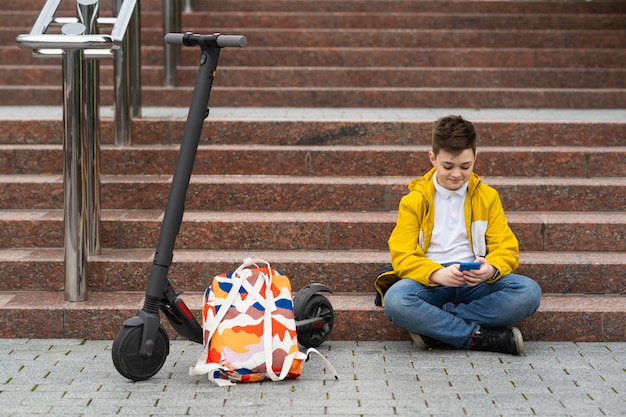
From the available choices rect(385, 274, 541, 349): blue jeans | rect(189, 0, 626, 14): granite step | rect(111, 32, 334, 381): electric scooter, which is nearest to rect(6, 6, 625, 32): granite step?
rect(189, 0, 626, 14): granite step

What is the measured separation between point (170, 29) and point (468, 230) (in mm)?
4314

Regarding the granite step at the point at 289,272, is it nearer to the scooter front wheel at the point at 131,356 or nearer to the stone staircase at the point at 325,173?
the stone staircase at the point at 325,173

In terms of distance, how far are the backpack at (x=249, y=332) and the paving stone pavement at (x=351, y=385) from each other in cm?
6

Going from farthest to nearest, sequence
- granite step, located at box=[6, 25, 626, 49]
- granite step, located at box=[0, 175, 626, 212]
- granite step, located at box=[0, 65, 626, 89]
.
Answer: granite step, located at box=[6, 25, 626, 49] < granite step, located at box=[0, 65, 626, 89] < granite step, located at box=[0, 175, 626, 212]

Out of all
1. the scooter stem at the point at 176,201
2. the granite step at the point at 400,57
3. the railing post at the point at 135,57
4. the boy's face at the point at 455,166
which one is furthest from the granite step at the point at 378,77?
the scooter stem at the point at 176,201

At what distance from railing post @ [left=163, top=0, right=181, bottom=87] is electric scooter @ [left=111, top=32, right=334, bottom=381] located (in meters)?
4.11

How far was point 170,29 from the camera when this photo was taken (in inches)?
340

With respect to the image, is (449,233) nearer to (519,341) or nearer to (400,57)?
(519,341)

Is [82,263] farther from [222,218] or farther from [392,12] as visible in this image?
[392,12]

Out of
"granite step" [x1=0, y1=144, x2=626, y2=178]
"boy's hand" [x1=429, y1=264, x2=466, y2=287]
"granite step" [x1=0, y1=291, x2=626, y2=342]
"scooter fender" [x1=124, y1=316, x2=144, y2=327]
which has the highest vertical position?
"granite step" [x1=0, y1=144, x2=626, y2=178]

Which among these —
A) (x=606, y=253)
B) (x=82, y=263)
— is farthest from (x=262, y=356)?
(x=606, y=253)

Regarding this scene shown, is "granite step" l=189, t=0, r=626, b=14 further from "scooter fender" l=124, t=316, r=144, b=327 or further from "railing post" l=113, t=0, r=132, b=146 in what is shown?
"scooter fender" l=124, t=316, r=144, b=327

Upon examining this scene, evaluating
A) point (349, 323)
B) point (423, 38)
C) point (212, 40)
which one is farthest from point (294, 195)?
point (423, 38)

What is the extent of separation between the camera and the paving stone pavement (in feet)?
13.5
